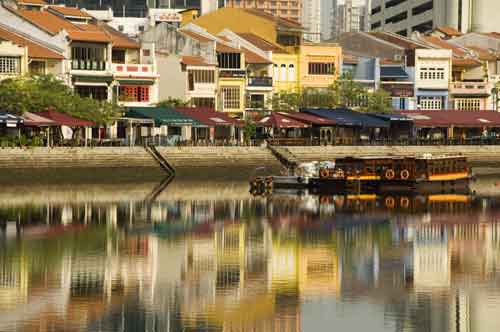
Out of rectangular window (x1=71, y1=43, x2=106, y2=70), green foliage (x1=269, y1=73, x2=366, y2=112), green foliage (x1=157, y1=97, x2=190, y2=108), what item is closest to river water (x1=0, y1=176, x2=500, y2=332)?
rectangular window (x1=71, y1=43, x2=106, y2=70)

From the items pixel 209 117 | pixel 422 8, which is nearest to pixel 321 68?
pixel 209 117

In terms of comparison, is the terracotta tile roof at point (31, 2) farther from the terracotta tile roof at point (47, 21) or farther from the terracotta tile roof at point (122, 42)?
the terracotta tile roof at point (122, 42)

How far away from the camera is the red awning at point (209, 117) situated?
10281 cm

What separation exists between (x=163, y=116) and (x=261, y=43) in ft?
69.6

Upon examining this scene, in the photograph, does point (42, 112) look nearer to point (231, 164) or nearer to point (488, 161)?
point (231, 164)

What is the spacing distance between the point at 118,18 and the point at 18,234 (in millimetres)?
95231

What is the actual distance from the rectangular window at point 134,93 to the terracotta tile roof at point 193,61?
14.4 ft

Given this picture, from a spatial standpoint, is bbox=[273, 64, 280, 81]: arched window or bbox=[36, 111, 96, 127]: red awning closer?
bbox=[36, 111, 96, 127]: red awning

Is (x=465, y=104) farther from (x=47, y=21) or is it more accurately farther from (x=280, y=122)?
(x=47, y=21)

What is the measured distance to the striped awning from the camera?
90562 millimetres

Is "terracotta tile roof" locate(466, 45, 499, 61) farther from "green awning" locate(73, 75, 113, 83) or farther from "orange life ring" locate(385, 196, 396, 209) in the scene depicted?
"orange life ring" locate(385, 196, 396, 209)

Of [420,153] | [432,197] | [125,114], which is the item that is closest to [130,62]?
[125,114]

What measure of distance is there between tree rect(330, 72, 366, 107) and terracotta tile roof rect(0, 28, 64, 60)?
954 inches

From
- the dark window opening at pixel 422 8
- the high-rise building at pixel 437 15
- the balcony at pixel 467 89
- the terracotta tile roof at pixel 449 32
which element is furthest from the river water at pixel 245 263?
the dark window opening at pixel 422 8
